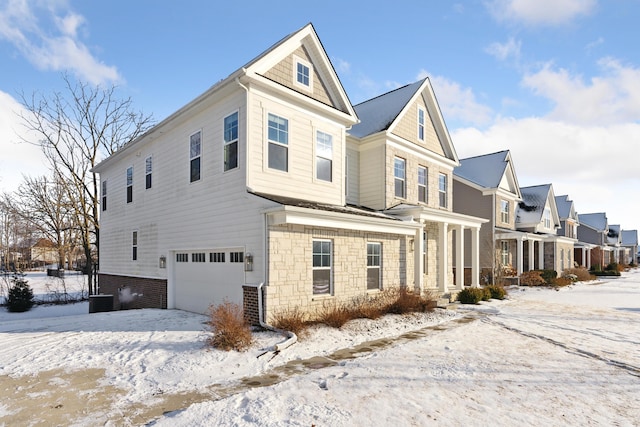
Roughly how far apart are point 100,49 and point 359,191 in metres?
11.5

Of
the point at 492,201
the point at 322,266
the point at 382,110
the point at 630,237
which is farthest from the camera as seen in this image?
the point at 630,237

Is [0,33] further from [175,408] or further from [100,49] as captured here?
Answer: [175,408]

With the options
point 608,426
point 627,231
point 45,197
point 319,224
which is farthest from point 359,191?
point 627,231

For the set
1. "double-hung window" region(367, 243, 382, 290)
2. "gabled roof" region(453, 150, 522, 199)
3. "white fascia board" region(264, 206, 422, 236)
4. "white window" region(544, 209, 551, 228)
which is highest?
"gabled roof" region(453, 150, 522, 199)

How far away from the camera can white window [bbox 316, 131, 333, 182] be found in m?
13.0

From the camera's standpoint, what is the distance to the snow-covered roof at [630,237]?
2963 inches

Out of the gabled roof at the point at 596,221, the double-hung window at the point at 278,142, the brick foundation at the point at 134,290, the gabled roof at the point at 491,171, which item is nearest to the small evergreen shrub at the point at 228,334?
the double-hung window at the point at 278,142

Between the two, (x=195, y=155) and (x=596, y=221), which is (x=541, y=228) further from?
(x=596, y=221)

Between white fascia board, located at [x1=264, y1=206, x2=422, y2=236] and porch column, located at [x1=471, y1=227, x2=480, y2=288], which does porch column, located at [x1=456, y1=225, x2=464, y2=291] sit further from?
white fascia board, located at [x1=264, y1=206, x2=422, y2=236]

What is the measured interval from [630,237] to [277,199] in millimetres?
91842

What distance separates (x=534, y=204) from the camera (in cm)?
3284

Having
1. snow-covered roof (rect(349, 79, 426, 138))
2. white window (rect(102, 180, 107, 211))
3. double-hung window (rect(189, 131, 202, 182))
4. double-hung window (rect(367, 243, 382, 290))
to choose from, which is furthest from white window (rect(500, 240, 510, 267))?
white window (rect(102, 180, 107, 211))

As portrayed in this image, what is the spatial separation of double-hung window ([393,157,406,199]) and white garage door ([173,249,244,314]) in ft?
27.0

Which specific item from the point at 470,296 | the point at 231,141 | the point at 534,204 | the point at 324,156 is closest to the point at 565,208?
the point at 534,204
